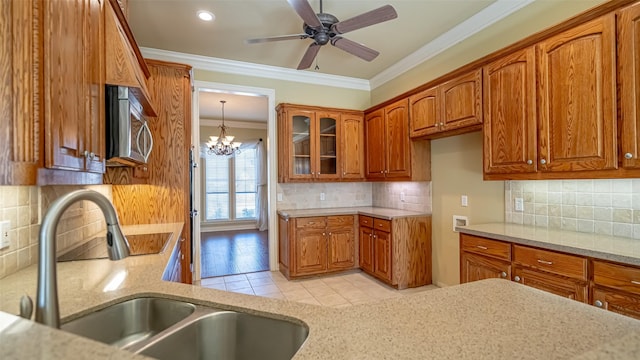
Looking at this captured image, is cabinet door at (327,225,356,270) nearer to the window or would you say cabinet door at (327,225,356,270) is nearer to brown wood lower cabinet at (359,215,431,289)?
brown wood lower cabinet at (359,215,431,289)

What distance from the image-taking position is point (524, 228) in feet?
7.75

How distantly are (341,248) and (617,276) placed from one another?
9.02ft

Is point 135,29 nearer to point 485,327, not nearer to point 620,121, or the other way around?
point 485,327

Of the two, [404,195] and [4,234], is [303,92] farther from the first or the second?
[4,234]

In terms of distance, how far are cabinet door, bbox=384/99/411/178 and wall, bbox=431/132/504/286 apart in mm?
349

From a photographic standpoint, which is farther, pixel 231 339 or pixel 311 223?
pixel 311 223

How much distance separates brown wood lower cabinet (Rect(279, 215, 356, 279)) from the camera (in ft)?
12.3


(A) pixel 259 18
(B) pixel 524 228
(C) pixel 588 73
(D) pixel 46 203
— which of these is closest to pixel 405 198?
(B) pixel 524 228

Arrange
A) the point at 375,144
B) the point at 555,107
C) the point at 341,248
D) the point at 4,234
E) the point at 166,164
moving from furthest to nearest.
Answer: the point at 375,144 → the point at 341,248 → the point at 166,164 → the point at 555,107 → the point at 4,234

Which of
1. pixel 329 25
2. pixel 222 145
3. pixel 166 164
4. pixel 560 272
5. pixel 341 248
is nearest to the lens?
pixel 560 272

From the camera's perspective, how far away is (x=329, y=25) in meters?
2.54

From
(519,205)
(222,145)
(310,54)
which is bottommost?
(519,205)

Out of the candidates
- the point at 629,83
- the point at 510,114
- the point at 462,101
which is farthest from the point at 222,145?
the point at 629,83

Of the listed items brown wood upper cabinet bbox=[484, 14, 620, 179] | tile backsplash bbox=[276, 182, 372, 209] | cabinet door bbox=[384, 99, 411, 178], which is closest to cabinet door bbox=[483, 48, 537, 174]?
brown wood upper cabinet bbox=[484, 14, 620, 179]
